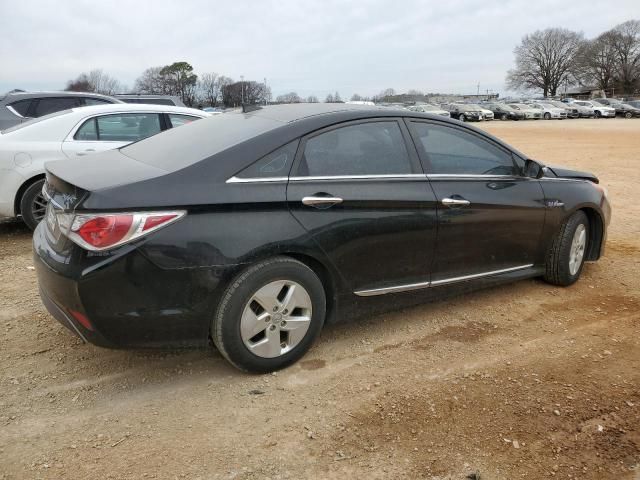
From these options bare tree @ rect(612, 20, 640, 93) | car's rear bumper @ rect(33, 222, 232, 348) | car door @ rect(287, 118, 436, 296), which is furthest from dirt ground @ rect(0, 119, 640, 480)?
bare tree @ rect(612, 20, 640, 93)

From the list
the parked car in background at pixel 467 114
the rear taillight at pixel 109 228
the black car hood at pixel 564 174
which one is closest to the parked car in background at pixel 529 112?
the parked car in background at pixel 467 114

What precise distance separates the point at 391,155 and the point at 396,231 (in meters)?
0.51

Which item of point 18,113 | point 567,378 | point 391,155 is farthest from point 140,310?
point 18,113

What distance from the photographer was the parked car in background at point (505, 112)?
162ft

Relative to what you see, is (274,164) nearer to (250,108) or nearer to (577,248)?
(250,108)

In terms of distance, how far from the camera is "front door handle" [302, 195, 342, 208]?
3.13 m

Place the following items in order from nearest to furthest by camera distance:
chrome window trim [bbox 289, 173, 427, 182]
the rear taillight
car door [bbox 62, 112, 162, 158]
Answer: the rear taillight, chrome window trim [bbox 289, 173, 427, 182], car door [bbox 62, 112, 162, 158]

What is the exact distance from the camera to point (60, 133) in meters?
6.11

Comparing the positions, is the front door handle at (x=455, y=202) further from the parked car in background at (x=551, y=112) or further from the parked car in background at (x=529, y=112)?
the parked car in background at (x=551, y=112)

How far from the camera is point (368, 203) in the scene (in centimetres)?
336

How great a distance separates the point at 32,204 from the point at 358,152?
13.4ft

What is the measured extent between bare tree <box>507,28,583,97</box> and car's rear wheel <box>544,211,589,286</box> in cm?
10296

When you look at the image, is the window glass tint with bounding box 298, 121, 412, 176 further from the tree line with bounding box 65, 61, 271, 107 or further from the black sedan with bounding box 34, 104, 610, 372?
the tree line with bounding box 65, 61, 271, 107

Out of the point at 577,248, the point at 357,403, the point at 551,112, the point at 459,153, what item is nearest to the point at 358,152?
the point at 459,153
